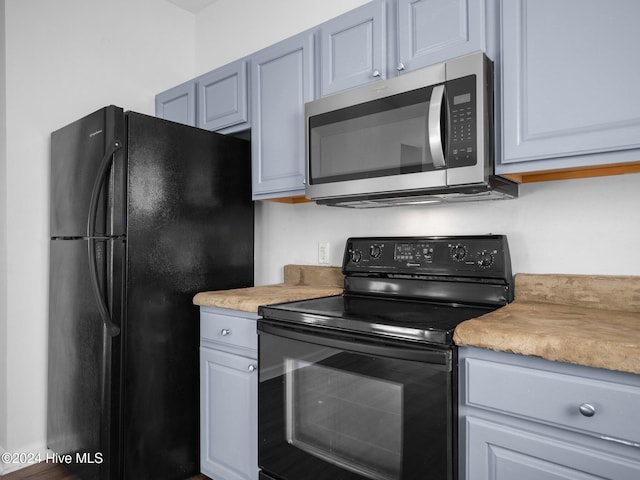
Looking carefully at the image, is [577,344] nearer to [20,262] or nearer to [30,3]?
[20,262]

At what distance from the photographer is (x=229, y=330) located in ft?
6.07

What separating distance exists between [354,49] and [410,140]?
52 cm

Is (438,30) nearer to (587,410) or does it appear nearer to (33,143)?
(587,410)

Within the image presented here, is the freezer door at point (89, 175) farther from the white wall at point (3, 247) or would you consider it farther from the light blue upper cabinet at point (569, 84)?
the light blue upper cabinet at point (569, 84)

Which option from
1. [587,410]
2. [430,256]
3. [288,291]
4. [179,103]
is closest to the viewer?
[587,410]

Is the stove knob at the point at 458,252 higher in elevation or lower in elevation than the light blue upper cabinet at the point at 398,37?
lower

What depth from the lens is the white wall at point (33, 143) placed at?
2186 mm

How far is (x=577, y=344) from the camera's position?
0.99m

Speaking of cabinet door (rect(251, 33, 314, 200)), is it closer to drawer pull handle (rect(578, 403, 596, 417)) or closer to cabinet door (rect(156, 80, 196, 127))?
cabinet door (rect(156, 80, 196, 127))

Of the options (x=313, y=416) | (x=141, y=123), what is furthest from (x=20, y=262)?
(x=313, y=416)

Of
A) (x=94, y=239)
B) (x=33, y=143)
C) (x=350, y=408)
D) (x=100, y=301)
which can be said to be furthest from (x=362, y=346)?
(x=33, y=143)

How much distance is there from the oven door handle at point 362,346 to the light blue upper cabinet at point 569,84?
2.17 feet

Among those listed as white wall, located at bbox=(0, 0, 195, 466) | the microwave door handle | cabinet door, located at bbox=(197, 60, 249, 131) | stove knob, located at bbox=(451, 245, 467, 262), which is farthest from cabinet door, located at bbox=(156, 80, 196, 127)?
stove knob, located at bbox=(451, 245, 467, 262)

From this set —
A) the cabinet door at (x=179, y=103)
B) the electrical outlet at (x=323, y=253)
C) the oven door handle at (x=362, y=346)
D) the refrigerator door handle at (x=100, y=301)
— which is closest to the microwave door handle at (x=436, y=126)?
the oven door handle at (x=362, y=346)
